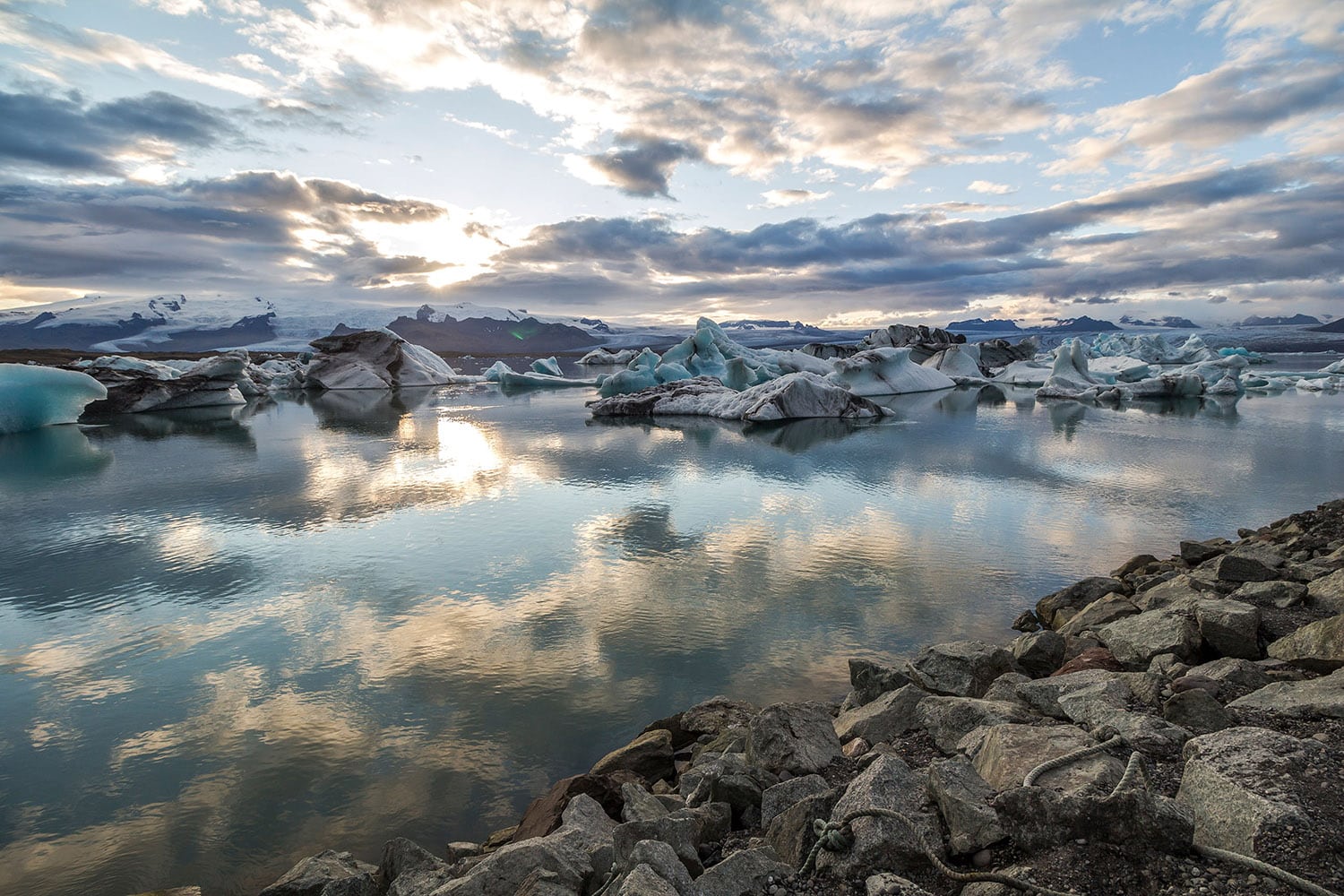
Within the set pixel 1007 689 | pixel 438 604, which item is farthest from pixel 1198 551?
pixel 438 604

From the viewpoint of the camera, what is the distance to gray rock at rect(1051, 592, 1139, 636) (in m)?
4.75

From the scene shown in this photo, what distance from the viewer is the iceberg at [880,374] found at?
27.8 m

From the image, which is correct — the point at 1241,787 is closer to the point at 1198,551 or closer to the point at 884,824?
the point at 884,824

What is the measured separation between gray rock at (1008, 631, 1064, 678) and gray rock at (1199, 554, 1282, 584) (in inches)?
77.7

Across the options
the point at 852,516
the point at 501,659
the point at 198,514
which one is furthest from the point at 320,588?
the point at 852,516

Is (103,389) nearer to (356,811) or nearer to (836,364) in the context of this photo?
(356,811)

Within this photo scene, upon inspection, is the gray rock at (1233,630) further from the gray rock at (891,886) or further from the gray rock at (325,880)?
the gray rock at (325,880)

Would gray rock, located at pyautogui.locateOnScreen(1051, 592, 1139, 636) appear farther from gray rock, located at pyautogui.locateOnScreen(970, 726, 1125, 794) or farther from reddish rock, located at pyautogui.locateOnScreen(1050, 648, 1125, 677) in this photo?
gray rock, located at pyautogui.locateOnScreen(970, 726, 1125, 794)

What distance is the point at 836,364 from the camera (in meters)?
28.1

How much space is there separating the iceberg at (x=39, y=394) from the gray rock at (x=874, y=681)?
22.6 meters

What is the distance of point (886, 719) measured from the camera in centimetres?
334

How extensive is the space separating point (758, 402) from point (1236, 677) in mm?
16776

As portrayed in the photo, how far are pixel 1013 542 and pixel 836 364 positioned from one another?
2125 cm

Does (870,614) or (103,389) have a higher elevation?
(103,389)
